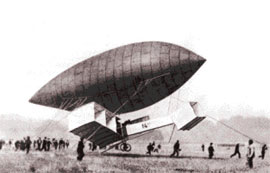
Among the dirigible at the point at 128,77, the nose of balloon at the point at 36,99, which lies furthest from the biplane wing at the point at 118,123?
the nose of balloon at the point at 36,99

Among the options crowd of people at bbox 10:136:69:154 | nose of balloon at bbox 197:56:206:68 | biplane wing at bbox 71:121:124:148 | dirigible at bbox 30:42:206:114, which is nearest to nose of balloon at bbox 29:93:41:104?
→ dirigible at bbox 30:42:206:114

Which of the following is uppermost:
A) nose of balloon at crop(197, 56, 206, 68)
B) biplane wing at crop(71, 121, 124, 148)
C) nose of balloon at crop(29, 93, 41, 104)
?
nose of balloon at crop(197, 56, 206, 68)

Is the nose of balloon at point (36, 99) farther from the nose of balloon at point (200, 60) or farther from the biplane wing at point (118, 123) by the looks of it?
the nose of balloon at point (200, 60)

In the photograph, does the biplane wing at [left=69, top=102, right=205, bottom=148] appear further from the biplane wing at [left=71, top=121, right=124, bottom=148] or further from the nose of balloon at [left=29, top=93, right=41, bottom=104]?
the nose of balloon at [left=29, top=93, right=41, bottom=104]

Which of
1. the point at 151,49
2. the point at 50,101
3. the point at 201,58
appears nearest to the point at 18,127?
the point at 50,101

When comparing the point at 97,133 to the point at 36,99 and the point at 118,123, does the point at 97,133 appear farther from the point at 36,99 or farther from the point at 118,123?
the point at 36,99

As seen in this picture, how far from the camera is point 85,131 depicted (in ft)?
55.7

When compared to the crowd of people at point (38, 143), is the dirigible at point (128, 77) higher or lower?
higher

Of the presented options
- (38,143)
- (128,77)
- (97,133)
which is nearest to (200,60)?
(128,77)

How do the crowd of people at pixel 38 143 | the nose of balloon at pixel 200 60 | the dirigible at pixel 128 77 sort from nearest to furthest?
the nose of balloon at pixel 200 60
the dirigible at pixel 128 77
the crowd of people at pixel 38 143

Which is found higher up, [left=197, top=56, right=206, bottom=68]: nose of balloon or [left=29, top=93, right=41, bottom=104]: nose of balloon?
[left=197, top=56, right=206, bottom=68]: nose of balloon

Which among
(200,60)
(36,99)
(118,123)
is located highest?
(200,60)

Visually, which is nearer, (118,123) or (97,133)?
(97,133)

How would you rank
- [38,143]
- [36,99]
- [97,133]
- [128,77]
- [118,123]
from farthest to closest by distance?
[38,143]
[36,99]
[118,123]
[128,77]
[97,133]
